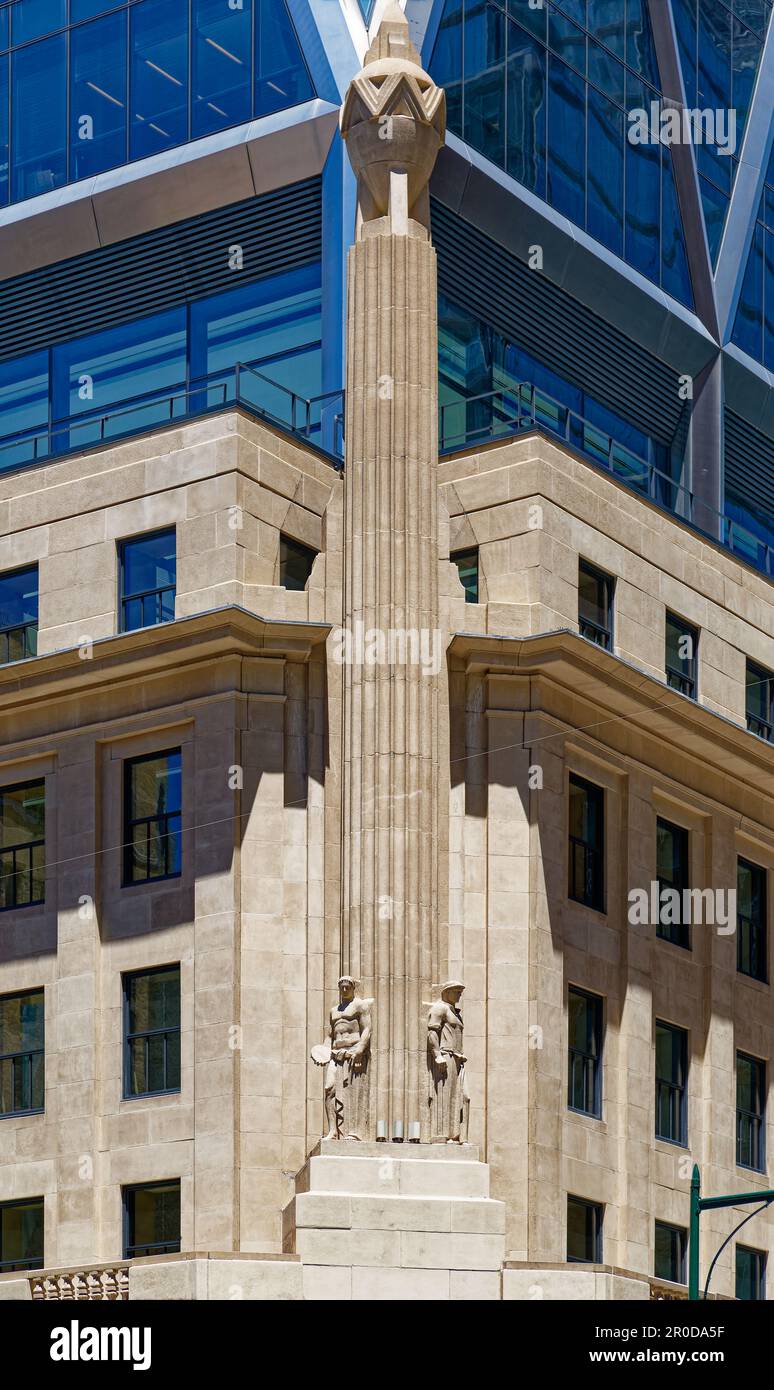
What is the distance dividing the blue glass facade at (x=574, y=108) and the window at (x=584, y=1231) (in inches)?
972

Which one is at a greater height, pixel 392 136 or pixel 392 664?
pixel 392 136

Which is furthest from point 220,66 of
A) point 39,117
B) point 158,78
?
point 39,117

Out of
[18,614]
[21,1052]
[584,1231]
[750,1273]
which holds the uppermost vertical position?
[18,614]

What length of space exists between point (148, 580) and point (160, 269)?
39.4ft

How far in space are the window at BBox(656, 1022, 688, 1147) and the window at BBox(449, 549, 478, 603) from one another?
10.2m

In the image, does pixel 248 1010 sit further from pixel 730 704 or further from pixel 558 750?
pixel 730 704

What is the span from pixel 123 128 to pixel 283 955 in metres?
23.4

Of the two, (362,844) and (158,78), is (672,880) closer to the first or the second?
(362,844)

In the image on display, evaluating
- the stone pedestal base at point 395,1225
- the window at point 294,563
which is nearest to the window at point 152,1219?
the stone pedestal base at point 395,1225

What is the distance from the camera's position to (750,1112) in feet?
214

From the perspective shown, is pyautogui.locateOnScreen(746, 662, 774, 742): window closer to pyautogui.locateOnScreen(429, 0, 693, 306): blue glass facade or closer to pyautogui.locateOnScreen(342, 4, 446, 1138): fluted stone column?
pyautogui.locateOnScreen(429, 0, 693, 306): blue glass facade

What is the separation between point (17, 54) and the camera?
72125 millimetres

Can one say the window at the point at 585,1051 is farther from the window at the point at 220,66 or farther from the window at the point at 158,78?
the window at the point at 158,78

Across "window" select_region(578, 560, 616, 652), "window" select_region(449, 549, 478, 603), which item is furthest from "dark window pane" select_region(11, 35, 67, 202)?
"window" select_region(578, 560, 616, 652)
